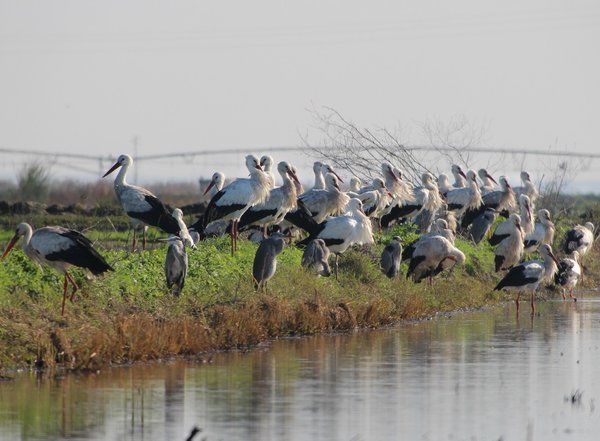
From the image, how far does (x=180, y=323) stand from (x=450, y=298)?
7281 millimetres

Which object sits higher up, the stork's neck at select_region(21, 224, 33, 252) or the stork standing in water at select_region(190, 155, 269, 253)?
the stork standing in water at select_region(190, 155, 269, 253)

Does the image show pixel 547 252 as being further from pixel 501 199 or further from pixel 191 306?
pixel 501 199

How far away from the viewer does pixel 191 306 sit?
1603cm

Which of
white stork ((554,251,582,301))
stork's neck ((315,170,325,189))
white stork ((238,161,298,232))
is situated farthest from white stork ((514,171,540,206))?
white stork ((238,161,298,232))

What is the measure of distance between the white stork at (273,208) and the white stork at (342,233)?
1.91ft

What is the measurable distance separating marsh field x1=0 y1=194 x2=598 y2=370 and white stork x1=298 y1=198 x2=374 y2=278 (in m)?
0.35

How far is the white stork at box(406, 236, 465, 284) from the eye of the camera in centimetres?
2119

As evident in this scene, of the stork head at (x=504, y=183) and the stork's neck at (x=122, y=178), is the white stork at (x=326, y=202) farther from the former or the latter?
the stork head at (x=504, y=183)

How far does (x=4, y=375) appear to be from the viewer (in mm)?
13062

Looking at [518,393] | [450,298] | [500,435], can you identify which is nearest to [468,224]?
[450,298]

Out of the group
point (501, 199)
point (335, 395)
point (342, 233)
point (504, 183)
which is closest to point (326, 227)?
point (342, 233)

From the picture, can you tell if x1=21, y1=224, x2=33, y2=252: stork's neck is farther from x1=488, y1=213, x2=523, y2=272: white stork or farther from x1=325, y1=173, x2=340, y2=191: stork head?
x1=488, y1=213, x2=523, y2=272: white stork

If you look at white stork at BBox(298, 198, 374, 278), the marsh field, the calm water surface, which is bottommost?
the calm water surface

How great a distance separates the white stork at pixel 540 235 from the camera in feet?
85.6
